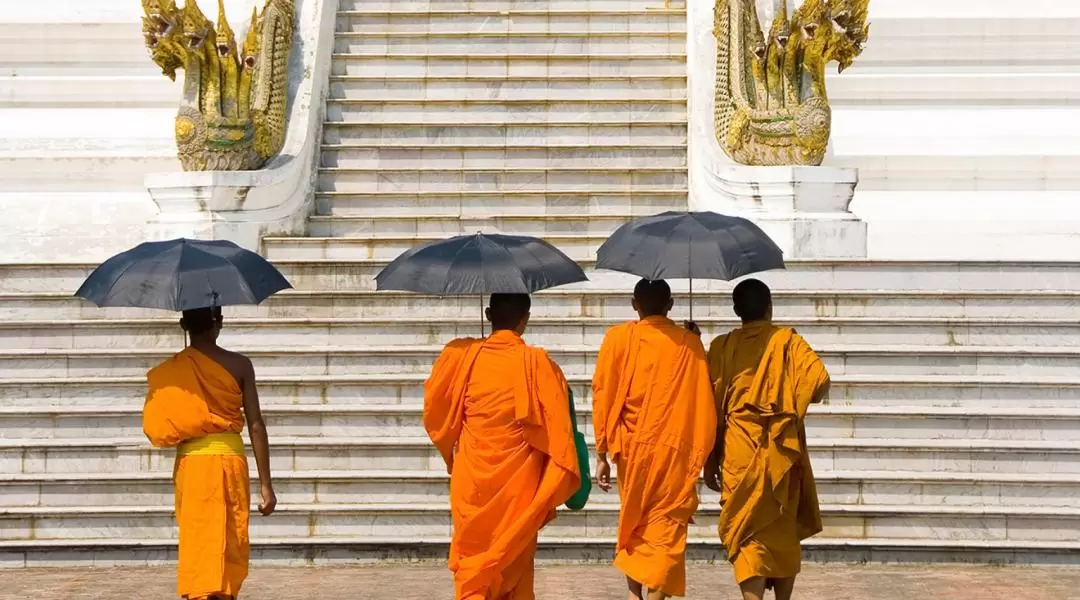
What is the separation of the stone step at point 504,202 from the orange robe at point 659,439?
5.33m

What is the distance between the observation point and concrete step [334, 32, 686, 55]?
1427cm

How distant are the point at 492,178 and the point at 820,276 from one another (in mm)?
3049

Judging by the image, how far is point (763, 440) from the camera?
7574mm

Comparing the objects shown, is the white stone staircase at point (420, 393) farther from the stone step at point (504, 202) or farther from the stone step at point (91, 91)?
the stone step at point (91, 91)

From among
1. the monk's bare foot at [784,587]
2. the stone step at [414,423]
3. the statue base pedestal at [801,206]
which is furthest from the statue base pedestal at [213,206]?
the monk's bare foot at [784,587]

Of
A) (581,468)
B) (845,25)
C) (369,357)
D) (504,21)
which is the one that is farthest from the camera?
(504,21)

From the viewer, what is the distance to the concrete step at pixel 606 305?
34.6 ft

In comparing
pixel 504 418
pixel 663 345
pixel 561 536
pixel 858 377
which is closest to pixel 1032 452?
pixel 858 377


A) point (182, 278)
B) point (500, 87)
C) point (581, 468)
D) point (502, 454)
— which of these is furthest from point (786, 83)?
point (182, 278)

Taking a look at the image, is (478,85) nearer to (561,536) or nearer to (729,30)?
(729,30)

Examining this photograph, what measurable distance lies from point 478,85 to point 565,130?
2.75 feet

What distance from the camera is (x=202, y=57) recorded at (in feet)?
40.4

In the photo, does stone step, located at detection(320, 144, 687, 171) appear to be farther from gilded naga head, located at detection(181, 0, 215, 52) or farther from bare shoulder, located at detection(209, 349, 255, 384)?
→ bare shoulder, located at detection(209, 349, 255, 384)

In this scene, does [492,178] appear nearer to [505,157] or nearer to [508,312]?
[505,157]
